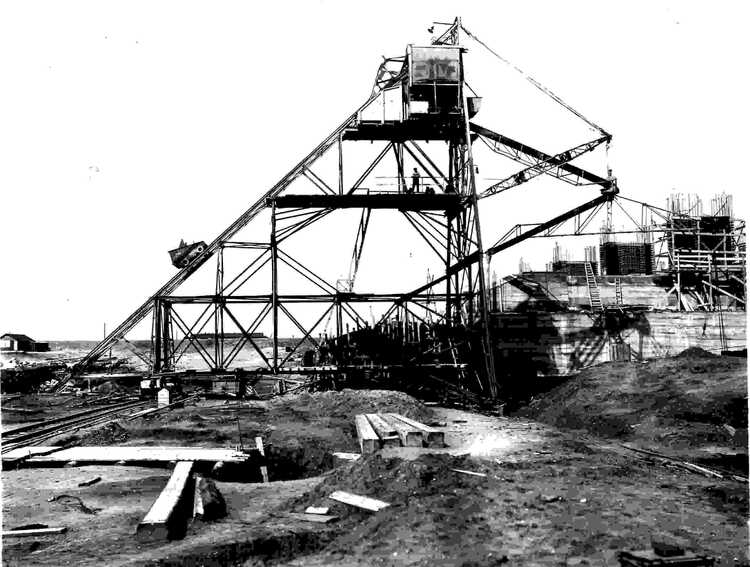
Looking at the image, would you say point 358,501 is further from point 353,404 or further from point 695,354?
point 695,354

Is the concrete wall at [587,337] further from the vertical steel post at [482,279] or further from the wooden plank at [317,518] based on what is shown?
the wooden plank at [317,518]

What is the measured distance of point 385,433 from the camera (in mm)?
11625

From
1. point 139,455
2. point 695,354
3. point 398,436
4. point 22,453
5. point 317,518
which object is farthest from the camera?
point 695,354

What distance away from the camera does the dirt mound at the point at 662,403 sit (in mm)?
13664

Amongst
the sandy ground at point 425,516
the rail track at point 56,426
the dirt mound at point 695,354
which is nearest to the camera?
the sandy ground at point 425,516

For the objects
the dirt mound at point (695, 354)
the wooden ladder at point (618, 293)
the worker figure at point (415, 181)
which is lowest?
the dirt mound at point (695, 354)

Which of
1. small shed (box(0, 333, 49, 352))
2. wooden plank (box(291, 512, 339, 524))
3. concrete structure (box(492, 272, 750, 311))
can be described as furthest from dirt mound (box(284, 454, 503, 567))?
small shed (box(0, 333, 49, 352))

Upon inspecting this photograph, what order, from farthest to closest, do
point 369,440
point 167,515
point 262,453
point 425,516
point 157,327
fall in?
point 157,327, point 262,453, point 369,440, point 167,515, point 425,516

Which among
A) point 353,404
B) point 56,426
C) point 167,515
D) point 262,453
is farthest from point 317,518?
point 56,426

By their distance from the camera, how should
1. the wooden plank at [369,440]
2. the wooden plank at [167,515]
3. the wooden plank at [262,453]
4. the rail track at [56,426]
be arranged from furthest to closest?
the rail track at [56,426]
the wooden plank at [262,453]
the wooden plank at [369,440]
the wooden plank at [167,515]

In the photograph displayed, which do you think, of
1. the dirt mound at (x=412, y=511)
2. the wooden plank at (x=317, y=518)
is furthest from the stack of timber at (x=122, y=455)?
the wooden plank at (x=317, y=518)

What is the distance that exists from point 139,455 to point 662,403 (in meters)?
13.3

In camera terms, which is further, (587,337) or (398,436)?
(587,337)

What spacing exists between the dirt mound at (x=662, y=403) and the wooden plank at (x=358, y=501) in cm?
801
